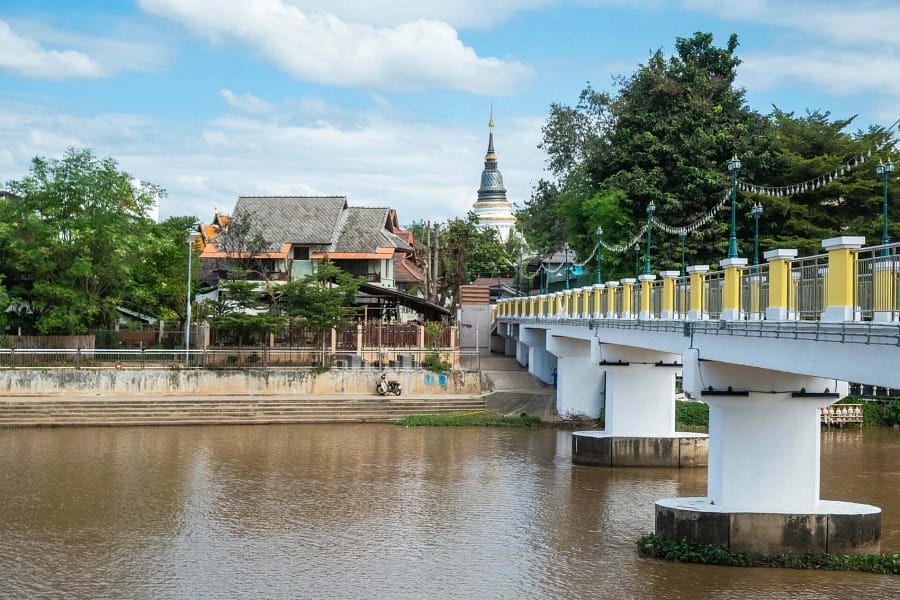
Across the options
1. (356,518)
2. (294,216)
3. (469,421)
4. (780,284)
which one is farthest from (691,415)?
(294,216)

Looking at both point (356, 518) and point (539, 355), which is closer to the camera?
point (356, 518)

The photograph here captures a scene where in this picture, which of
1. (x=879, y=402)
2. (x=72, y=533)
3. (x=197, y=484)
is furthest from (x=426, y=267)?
(x=72, y=533)

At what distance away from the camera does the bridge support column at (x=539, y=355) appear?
150 feet

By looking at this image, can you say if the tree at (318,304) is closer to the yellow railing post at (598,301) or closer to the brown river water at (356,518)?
the brown river water at (356,518)

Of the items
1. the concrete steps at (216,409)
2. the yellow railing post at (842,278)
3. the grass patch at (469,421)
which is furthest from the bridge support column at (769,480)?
the concrete steps at (216,409)

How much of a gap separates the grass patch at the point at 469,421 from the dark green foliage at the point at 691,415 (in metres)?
4.76

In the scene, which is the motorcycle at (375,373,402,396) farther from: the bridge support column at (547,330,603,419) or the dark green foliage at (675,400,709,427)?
the dark green foliage at (675,400,709,427)

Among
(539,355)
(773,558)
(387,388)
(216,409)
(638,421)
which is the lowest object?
(773,558)

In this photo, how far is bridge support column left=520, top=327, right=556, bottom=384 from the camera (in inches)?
1796

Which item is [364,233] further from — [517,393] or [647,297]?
[647,297]

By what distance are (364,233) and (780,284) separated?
136 ft

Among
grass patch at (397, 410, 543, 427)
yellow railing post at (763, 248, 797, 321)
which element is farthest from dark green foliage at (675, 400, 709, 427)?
yellow railing post at (763, 248, 797, 321)

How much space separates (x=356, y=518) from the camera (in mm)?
21953

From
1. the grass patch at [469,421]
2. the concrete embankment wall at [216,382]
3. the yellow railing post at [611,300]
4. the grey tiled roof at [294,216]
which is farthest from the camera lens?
the grey tiled roof at [294,216]
